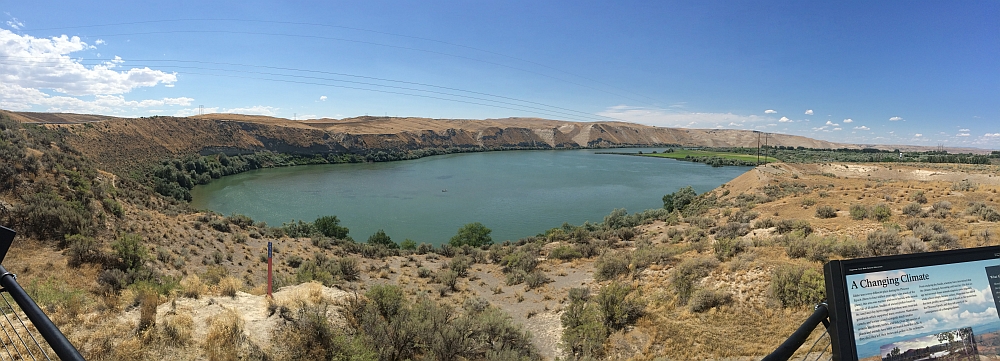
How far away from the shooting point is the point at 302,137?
84750mm

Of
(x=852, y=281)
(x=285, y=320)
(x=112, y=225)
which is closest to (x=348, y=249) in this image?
(x=112, y=225)

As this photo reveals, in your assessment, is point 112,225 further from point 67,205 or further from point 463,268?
point 463,268

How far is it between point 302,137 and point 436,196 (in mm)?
53994

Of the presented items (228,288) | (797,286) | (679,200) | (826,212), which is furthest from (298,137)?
(797,286)

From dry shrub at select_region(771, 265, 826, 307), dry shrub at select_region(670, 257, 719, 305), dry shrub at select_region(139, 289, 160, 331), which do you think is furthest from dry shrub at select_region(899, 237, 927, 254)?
dry shrub at select_region(139, 289, 160, 331)

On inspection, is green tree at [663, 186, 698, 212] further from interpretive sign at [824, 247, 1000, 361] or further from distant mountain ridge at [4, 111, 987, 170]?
distant mountain ridge at [4, 111, 987, 170]

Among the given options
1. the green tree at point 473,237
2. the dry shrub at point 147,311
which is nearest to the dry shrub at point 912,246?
the dry shrub at point 147,311

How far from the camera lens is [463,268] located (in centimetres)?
1598

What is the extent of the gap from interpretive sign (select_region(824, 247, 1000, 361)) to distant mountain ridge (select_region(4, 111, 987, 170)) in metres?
56.4

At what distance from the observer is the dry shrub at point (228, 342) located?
223 inches

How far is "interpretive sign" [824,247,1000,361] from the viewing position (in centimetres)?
198

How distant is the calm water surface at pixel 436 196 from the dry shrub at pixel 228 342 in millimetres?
20782

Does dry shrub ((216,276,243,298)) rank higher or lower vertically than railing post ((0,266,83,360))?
lower

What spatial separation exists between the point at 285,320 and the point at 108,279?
608 cm
